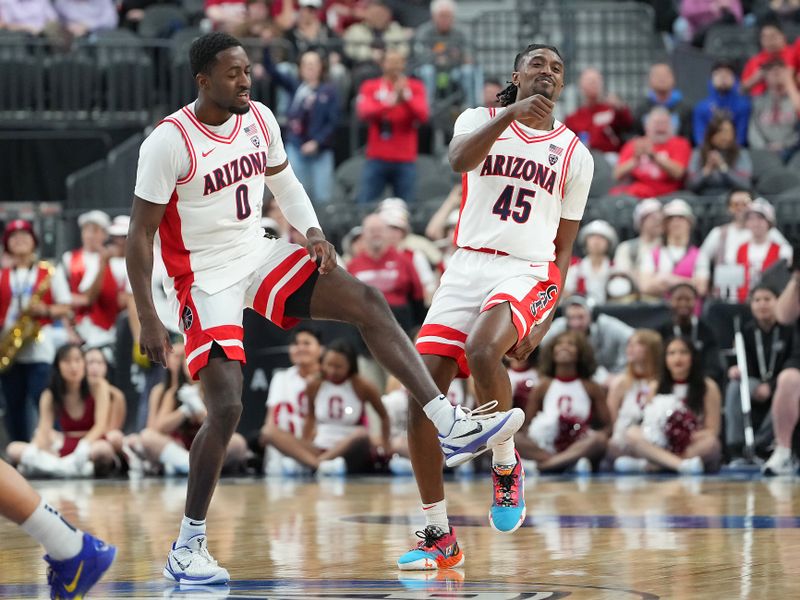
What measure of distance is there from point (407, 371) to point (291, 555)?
1.18m

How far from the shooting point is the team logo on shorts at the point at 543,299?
675 centimetres

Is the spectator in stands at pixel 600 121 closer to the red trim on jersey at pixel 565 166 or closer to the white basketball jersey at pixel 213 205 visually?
the red trim on jersey at pixel 565 166

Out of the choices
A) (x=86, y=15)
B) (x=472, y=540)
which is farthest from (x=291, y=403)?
(x=86, y=15)

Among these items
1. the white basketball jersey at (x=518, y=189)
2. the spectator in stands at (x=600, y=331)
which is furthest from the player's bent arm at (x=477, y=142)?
the spectator in stands at (x=600, y=331)

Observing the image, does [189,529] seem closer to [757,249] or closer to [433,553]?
[433,553]

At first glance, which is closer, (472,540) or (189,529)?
(189,529)

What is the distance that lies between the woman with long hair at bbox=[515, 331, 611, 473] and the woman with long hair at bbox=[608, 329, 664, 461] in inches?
4.3

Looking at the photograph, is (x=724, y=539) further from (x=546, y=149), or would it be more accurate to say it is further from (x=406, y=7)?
(x=406, y=7)

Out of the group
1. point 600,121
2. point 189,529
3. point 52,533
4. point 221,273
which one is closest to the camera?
point 52,533

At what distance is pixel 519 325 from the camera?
21.7 ft

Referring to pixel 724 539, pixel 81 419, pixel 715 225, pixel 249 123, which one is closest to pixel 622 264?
pixel 715 225

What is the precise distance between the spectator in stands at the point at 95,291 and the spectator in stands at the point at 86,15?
448 centimetres

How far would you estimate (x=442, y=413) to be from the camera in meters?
6.13

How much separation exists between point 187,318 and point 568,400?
20.7 ft
